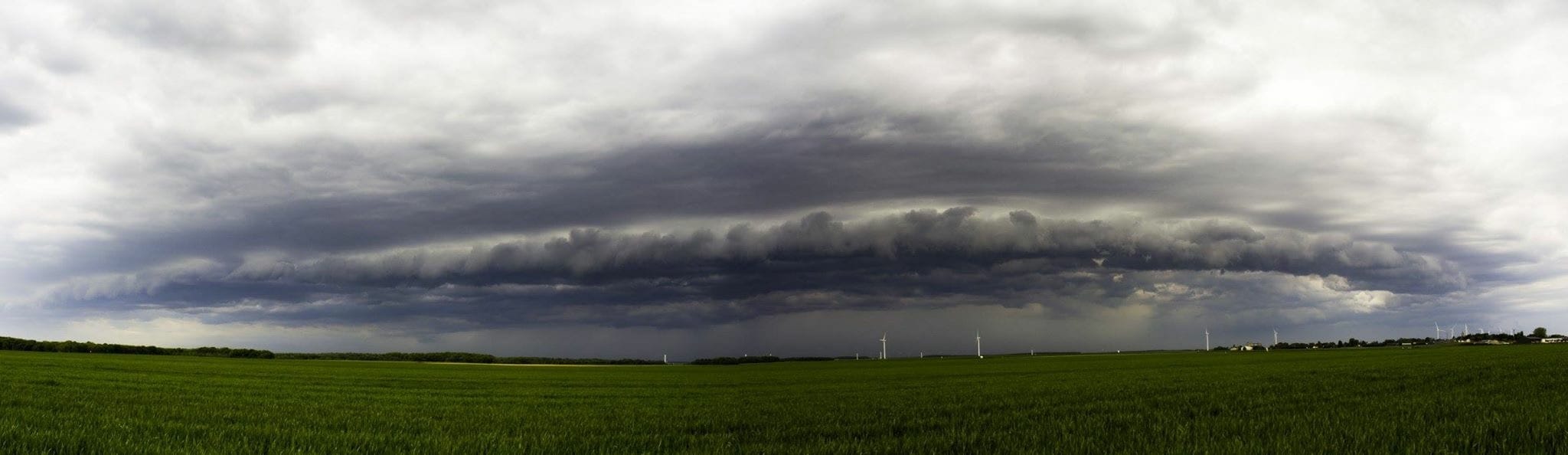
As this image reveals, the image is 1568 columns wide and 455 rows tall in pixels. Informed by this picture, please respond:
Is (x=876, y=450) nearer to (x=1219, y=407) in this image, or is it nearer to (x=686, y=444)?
(x=686, y=444)

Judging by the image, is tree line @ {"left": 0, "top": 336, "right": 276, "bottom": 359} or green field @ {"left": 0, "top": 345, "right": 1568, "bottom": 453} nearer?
green field @ {"left": 0, "top": 345, "right": 1568, "bottom": 453}

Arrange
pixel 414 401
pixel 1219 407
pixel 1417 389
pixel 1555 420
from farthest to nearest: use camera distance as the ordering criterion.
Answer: pixel 414 401 < pixel 1417 389 < pixel 1219 407 < pixel 1555 420

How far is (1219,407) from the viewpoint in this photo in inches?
859

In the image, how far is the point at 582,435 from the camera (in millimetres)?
16391

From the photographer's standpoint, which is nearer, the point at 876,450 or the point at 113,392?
the point at 876,450

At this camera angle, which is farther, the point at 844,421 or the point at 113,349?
the point at 113,349

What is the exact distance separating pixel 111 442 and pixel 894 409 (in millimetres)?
16653

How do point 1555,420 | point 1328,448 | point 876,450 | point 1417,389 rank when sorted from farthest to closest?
point 1417,389, point 1555,420, point 876,450, point 1328,448

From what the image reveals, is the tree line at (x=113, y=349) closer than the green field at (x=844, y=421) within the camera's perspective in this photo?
No

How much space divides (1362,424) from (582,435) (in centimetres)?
1400

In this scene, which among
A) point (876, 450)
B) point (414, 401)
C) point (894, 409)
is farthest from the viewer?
point (414, 401)

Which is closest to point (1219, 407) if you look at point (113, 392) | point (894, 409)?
point (894, 409)

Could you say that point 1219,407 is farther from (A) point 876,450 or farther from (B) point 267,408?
(B) point 267,408

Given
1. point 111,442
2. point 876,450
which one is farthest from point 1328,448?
point 111,442
